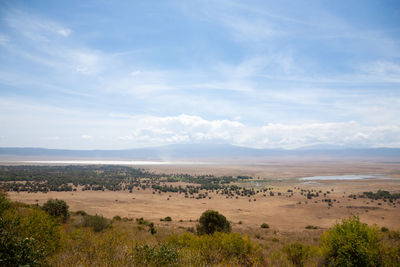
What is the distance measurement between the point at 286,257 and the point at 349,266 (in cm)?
267

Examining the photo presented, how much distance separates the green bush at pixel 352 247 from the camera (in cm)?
816

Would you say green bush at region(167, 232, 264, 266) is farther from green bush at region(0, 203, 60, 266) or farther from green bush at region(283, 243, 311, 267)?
green bush at region(0, 203, 60, 266)

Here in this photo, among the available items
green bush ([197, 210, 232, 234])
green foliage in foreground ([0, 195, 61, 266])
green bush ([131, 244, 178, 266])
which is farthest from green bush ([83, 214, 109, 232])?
green bush ([131, 244, 178, 266])

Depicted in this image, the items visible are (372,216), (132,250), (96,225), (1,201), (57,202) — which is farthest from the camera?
(372,216)

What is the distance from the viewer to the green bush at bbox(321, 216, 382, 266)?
26.8 feet

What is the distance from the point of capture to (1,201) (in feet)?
39.6

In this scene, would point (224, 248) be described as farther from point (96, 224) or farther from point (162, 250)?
point (96, 224)

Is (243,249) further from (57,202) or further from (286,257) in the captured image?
(57,202)

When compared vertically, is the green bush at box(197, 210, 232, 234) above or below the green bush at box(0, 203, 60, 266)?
below

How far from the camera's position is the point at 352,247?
335 inches

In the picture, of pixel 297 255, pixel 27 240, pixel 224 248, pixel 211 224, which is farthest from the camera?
pixel 211 224

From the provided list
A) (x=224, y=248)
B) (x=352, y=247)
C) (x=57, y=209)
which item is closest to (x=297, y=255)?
(x=352, y=247)

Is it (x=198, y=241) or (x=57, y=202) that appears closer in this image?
(x=198, y=241)

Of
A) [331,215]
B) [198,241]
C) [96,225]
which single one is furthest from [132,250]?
[331,215]
